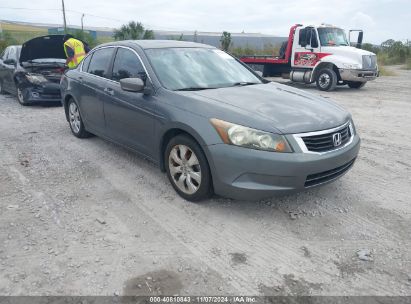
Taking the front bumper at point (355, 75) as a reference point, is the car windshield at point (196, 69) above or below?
above

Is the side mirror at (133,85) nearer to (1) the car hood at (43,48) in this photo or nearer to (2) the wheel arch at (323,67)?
(1) the car hood at (43,48)

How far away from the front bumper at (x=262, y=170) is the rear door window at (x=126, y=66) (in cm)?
159

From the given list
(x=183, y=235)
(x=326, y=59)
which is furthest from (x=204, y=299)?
(x=326, y=59)

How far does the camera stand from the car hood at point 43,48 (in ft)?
29.7

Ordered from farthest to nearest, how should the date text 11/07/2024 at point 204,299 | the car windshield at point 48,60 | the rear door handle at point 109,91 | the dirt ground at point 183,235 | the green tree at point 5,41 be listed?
the green tree at point 5,41 → the car windshield at point 48,60 → the rear door handle at point 109,91 → the dirt ground at point 183,235 → the date text 11/07/2024 at point 204,299

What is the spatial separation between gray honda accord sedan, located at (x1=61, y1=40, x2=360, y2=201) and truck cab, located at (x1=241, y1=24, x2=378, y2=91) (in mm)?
9012

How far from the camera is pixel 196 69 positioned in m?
4.25

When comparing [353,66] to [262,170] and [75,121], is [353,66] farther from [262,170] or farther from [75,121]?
[262,170]

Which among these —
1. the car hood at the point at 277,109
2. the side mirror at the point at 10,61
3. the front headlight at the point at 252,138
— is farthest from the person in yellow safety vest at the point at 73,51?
the front headlight at the point at 252,138

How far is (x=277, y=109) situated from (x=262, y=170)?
2.35ft

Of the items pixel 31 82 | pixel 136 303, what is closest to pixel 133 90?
pixel 136 303

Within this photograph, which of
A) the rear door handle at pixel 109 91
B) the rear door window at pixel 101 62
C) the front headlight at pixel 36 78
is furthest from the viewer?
the front headlight at pixel 36 78

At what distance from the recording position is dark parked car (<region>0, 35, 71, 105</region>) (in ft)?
28.0

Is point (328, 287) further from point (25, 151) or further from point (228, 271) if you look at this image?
point (25, 151)
